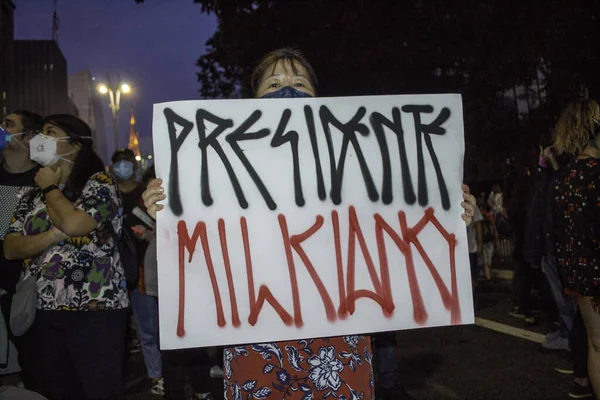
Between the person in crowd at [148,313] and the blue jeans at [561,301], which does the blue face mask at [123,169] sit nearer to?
the person in crowd at [148,313]

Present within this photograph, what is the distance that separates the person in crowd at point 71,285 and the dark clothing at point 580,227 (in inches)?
93.5

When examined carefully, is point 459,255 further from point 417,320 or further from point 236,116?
point 236,116

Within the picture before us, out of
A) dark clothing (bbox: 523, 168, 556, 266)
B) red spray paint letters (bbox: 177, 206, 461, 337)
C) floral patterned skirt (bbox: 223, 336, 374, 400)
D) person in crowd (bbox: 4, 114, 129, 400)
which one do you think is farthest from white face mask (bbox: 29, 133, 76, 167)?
dark clothing (bbox: 523, 168, 556, 266)

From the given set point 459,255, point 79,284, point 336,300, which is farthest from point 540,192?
point 79,284

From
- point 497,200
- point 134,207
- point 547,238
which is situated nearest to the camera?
point 547,238

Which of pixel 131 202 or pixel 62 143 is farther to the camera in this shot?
pixel 131 202


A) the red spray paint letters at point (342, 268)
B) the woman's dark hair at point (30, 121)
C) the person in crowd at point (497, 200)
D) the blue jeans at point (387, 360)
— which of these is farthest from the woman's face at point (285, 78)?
the person in crowd at point (497, 200)

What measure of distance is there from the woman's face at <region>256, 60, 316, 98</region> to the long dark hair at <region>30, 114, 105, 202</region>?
1055mm

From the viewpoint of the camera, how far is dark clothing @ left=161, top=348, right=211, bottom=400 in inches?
170

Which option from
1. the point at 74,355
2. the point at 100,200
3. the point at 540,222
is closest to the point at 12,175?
the point at 100,200

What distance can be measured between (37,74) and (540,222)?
40590 millimetres

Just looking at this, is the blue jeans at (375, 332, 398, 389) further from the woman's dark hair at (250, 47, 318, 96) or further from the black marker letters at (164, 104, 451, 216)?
the woman's dark hair at (250, 47, 318, 96)

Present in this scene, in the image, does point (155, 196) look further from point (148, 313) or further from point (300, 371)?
point (148, 313)

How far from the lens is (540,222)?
15.9 ft
